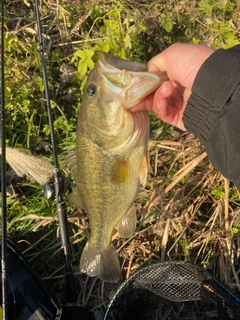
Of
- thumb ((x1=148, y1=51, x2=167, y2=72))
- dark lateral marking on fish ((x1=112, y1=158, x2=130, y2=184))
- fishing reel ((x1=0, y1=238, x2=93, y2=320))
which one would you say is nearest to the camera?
dark lateral marking on fish ((x1=112, y1=158, x2=130, y2=184))

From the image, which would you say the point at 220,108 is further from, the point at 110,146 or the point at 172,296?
the point at 172,296

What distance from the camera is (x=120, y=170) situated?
2309mm

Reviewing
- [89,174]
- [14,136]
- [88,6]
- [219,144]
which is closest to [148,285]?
[89,174]

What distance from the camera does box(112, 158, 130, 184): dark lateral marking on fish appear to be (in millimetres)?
→ 2291

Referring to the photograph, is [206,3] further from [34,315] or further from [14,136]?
[34,315]

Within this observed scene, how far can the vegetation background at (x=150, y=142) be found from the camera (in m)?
3.52

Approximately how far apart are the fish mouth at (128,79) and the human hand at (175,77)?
0.10m

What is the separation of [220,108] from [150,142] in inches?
67.9

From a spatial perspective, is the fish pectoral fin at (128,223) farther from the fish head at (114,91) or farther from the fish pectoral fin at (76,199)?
the fish head at (114,91)

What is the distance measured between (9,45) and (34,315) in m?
2.71

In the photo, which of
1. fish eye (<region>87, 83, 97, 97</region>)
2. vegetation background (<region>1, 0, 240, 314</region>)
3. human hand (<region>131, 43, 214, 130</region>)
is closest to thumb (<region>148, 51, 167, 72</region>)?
human hand (<region>131, 43, 214, 130</region>)

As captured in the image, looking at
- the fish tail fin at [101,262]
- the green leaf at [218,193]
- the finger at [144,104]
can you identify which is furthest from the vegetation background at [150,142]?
the finger at [144,104]

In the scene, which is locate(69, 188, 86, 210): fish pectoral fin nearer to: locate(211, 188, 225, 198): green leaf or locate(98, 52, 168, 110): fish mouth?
locate(98, 52, 168, 110): fish mouth

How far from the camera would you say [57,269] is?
3625 mm
